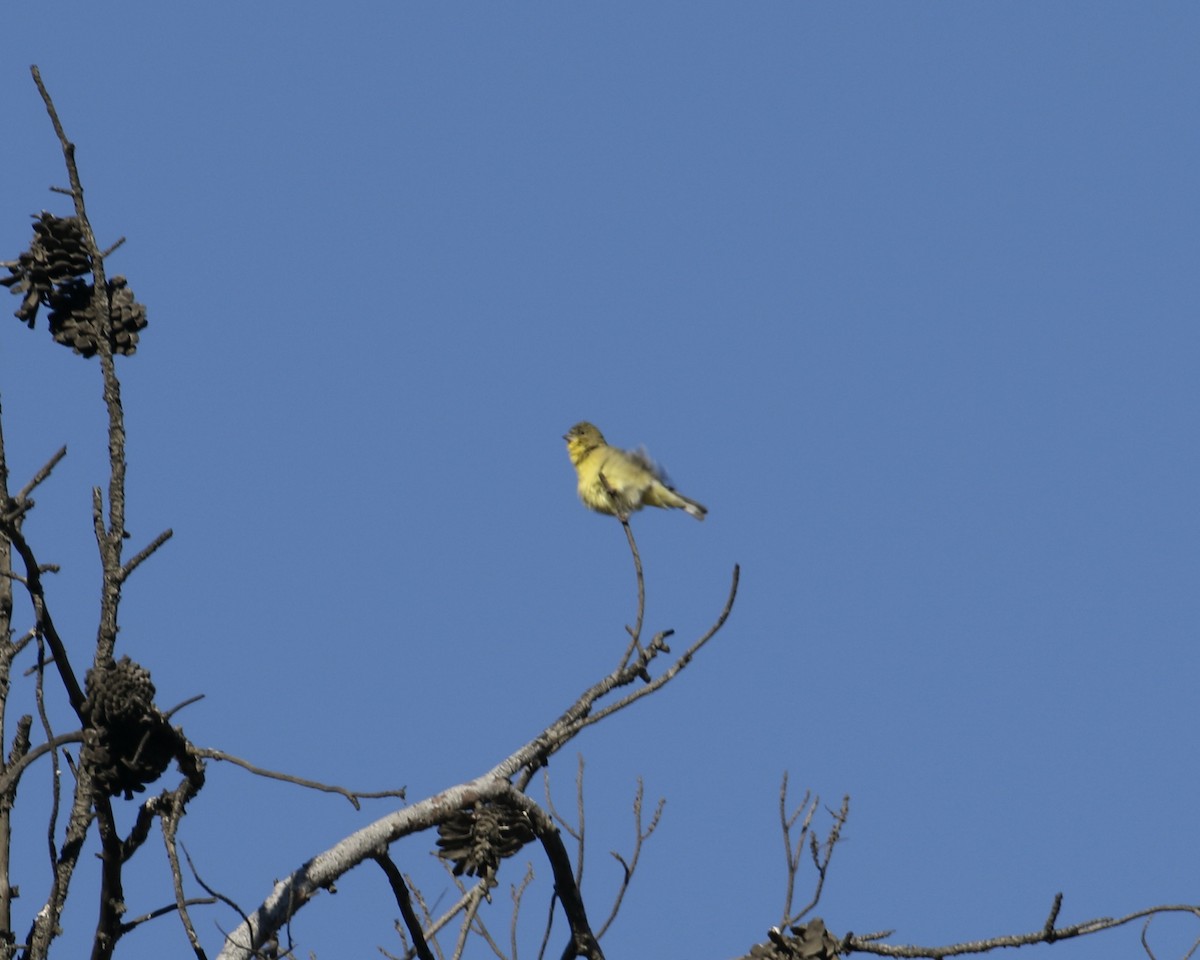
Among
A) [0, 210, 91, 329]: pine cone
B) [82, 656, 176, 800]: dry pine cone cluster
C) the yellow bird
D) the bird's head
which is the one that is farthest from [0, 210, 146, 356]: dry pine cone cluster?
the bird's head

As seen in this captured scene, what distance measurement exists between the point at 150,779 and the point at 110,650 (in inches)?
9.4

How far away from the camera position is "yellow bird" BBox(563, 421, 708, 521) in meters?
8.56

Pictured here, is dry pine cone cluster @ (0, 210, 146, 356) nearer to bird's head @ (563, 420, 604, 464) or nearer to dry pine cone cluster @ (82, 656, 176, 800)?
dry pine cone cluster @ (82, 656, 176, 800)

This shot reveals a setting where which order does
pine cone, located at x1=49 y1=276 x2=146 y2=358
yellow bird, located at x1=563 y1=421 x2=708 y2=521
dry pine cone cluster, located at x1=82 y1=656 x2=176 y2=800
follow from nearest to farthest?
dry pine cone cluster, located at x1=82 y1=656 x2=176 y2=800 < pine cone, located at x1=49 y1=276 x2=146 y2=358 < yellow bird, located at x1=563 y1=421 x2=708 y2=521

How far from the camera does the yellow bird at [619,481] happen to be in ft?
28.1

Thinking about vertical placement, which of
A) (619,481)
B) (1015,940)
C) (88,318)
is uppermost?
(619,481)

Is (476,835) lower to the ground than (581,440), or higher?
lower

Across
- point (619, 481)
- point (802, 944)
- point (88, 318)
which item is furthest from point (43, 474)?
point (619, 481)

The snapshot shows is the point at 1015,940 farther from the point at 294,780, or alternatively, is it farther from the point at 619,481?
the point at 619,481

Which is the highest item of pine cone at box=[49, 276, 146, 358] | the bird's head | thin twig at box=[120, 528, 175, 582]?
the bird's head

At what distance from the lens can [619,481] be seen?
28.6 feet

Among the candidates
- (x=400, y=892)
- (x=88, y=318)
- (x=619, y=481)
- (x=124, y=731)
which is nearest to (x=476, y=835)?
(x=400, y=892)

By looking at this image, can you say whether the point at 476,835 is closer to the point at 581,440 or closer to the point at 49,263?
the point at 49,263

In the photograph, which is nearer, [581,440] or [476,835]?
[476,835]
